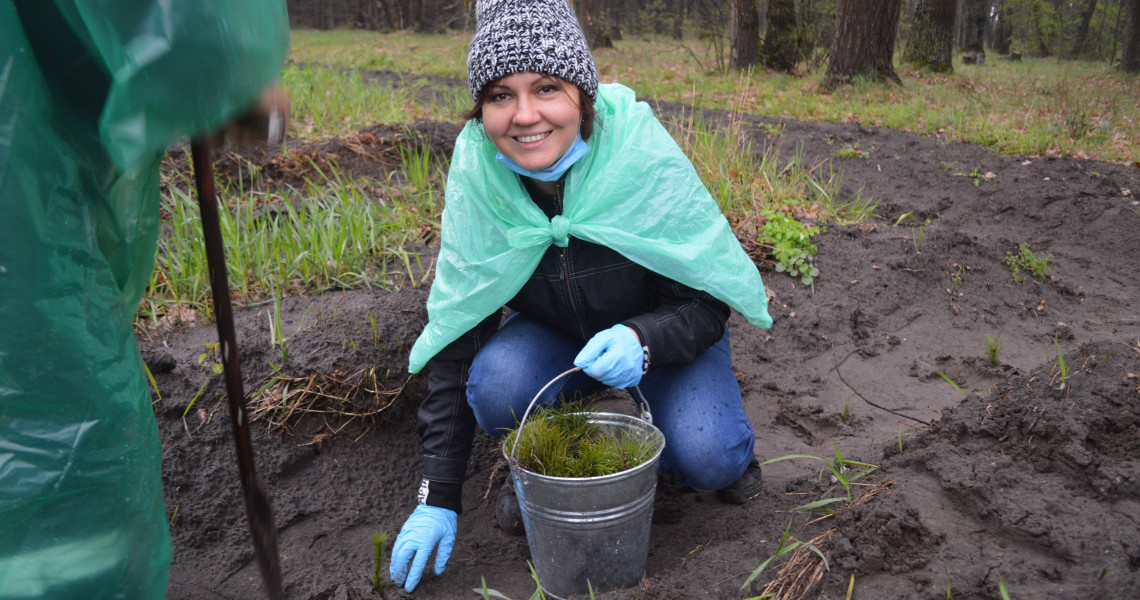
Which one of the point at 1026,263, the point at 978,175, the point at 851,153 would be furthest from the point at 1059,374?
the point at 851,153

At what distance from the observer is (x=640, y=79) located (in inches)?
364

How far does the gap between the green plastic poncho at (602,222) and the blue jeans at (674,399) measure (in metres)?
0.15

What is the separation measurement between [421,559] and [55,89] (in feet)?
4.15

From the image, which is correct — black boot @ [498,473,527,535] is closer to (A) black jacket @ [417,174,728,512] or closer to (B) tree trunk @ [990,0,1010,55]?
(A) black jacket @ [417,174,728,512]

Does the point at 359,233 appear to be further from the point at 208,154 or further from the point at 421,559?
the point at 208,154

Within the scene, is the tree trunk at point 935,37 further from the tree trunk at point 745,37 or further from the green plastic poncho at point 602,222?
the green plastic poncho at point 602,222

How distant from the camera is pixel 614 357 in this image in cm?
171

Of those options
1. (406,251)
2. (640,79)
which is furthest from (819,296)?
(640,79)

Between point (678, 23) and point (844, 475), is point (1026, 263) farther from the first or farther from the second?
point (678, 23)

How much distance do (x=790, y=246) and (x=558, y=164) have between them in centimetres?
187


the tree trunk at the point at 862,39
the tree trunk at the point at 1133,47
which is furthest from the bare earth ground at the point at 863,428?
the tree trunk at the point at 1133,47

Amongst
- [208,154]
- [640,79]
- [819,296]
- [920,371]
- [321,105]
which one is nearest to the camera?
[208,154]

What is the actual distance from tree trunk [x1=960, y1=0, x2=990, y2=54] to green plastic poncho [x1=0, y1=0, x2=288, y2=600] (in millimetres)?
15399

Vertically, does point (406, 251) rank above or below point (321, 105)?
below
